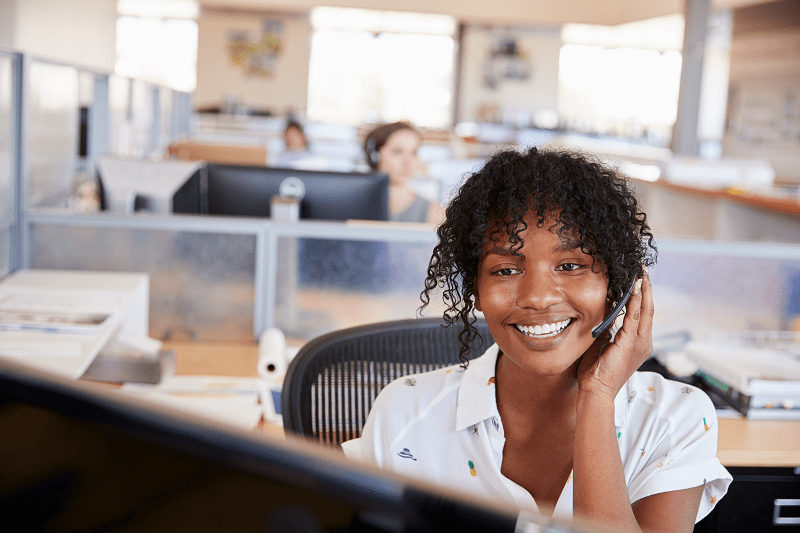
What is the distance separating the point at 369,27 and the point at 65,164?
9598mm

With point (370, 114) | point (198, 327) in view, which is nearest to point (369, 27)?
point (370, 114)

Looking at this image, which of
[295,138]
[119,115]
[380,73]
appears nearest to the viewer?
[119,115]

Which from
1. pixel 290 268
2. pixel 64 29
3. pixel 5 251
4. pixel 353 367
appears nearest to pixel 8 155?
pixel 5 251

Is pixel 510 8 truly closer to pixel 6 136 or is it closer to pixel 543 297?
pixel 6 136

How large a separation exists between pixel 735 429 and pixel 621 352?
0.74 metres

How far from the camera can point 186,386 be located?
1648 millimetres

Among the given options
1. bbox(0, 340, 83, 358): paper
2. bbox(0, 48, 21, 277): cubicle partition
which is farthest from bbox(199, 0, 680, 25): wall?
bbox(0, 340, 83, 358): paper

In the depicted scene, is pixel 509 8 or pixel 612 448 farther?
pixel 509 8

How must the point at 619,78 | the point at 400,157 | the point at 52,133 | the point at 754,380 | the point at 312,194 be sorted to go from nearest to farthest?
the point at 754,380 → the point at 312,194 → the point at 52,133 → the point at 400,157 → the point at 619,78

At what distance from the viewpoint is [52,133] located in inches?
112

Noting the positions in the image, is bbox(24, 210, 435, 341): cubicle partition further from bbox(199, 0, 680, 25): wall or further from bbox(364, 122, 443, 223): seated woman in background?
bbox(199, 0, 680, 25): wall

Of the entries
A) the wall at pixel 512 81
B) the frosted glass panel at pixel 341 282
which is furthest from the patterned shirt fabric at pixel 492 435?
the wall at pixel 512 81

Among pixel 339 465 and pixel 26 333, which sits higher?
pixel 339 465

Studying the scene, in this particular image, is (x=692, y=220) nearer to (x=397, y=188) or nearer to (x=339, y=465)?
(x=397, y=188)
